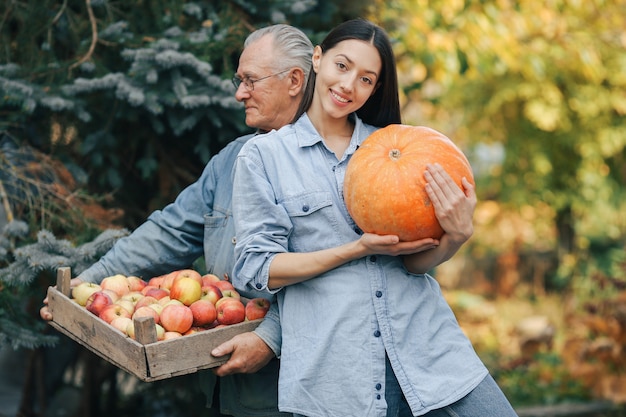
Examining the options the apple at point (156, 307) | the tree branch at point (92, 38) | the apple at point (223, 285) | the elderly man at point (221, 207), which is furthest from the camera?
the tree branch at point (92, 38)

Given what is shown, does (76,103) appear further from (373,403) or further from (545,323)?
(545,323)

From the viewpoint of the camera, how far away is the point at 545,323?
7285 millimetres

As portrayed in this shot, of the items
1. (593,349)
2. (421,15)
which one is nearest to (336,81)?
(421,15)

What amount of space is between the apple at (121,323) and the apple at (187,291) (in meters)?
0.20

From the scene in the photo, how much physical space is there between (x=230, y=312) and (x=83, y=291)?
Answer: 0.51m

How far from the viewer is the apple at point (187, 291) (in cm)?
258

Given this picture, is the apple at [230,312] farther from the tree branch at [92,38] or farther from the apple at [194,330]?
the tree branch at [92,38]

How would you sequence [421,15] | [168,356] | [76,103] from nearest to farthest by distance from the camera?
1. [168,356]
2. [76,103]
3. [421,15]

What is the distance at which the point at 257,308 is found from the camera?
102 inches

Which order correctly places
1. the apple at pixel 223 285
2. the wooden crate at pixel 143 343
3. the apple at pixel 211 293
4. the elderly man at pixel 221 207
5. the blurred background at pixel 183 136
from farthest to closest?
the blurred background at pixel 183 136 → the elderly man at pixel 221 207 → the apple at pixel 223 285 → the apple at pixel 211 293 → the wooden crate at pixel 143 343

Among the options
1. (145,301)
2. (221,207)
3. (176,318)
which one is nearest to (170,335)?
(176,318)

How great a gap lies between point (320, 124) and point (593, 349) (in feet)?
12.7

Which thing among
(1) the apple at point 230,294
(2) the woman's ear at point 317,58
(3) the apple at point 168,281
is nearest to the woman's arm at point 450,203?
(2) the woman's ear at point 317,58

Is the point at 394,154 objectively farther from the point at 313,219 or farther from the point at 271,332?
the point at 271,332
